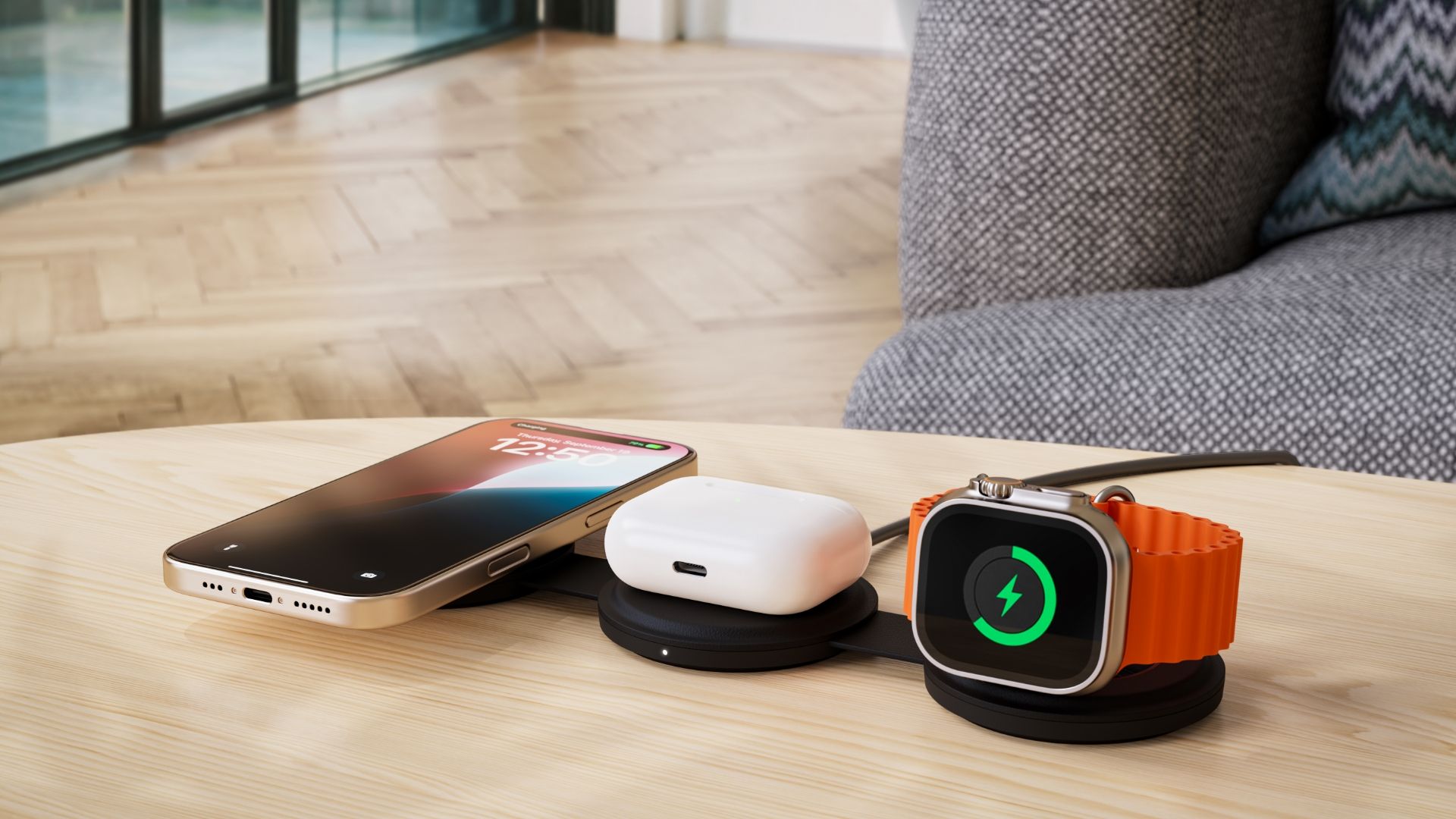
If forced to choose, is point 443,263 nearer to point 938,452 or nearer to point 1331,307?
point 1331,307

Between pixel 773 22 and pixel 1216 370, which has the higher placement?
pixel 773 22

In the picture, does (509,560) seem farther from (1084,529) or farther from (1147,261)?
(1147,261)

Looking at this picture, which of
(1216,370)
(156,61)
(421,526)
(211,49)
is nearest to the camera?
(421,526)

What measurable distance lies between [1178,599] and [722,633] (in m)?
0.13

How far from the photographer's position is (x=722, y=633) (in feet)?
1.37

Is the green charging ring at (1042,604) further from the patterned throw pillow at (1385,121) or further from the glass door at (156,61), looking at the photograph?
the glass door at (156,61)

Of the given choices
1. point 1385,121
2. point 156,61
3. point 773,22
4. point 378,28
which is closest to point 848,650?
point 1385,121

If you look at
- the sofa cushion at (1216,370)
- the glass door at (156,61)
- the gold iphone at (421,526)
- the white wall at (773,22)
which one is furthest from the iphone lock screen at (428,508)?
the white wall at (773,22)

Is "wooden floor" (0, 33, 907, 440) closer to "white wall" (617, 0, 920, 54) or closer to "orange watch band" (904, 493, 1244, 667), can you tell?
"white wall" (617, 0, 920, 54)

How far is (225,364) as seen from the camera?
187 centimetres

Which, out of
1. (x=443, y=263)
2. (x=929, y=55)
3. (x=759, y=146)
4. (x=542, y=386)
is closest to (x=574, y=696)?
(x=929, y=55)

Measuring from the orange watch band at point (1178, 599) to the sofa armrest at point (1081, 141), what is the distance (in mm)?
719

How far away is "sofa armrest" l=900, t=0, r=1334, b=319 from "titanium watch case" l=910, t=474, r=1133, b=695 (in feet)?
2.46

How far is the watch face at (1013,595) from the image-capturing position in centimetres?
37
